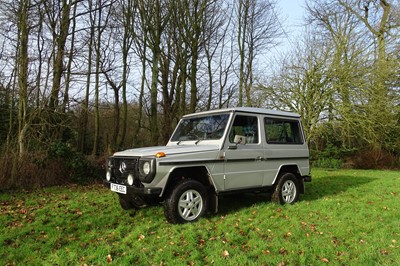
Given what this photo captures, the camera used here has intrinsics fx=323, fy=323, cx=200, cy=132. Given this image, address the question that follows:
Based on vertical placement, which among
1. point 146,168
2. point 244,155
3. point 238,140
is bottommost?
point 146,168

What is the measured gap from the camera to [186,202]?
17.7ft

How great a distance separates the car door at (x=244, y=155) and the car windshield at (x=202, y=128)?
235 mm

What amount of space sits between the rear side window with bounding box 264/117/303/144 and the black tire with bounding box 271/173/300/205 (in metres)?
0.79

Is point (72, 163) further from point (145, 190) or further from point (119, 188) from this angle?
point (145, 190)

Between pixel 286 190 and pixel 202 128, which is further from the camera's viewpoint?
pixel 286 190

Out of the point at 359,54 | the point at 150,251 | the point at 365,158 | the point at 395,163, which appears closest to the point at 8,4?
the point at 150,251

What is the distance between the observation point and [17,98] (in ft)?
33.3

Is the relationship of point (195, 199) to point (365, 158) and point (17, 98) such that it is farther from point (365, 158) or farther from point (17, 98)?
point (365, 158)

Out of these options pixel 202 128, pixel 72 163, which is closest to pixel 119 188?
pixel 202 128

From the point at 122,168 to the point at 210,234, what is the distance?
6.27 ft

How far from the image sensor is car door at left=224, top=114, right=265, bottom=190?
5941 millimetres

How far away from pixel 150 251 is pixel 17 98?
8.26 meters

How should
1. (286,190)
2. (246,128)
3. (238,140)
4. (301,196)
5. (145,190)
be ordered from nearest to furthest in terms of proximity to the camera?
(145,190) < (238,140) < (246,128) < (286,190) < (301,196)

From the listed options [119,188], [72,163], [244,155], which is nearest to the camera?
[119,188]
